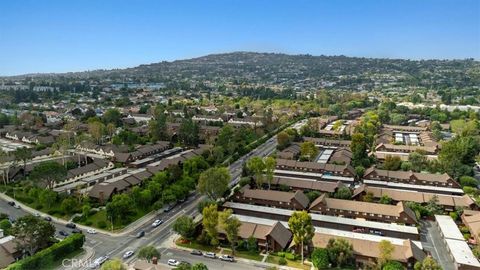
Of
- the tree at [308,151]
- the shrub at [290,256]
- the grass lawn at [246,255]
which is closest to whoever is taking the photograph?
the shrub at [290,256]

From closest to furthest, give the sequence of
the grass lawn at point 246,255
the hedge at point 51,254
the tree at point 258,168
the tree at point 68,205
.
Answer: the hedge at point 51,254 < the grass lawn at point 246,255 < the tree at point 68,205 < the tree at point 258,168

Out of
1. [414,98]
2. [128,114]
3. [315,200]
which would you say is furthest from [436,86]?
[315,200]

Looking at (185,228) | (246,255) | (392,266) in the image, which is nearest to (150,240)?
(185,228)

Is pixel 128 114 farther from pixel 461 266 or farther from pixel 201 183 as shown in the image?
pixel 461 266

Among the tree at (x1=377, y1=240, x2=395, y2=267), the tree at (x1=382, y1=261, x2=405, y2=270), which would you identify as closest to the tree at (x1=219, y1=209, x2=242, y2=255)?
the tree at (x1=377, y1=240, x2=395, y2=267)

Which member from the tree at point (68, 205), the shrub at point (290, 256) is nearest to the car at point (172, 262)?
the shrub at point (290, 256)

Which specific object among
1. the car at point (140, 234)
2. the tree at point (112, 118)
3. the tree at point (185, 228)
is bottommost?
the car at point (140, 234)

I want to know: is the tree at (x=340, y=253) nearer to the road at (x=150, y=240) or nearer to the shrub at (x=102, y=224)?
the road at (x=150, y=240)

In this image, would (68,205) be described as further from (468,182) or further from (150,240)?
(468,182)
